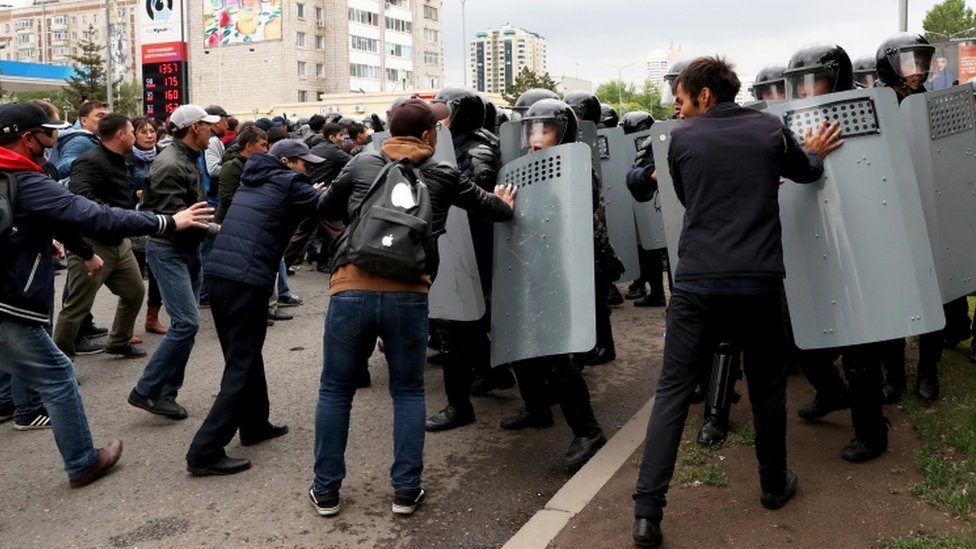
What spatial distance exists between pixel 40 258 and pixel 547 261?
254cm

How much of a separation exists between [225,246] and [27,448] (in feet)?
5.93

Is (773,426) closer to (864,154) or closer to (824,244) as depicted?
(824,244)

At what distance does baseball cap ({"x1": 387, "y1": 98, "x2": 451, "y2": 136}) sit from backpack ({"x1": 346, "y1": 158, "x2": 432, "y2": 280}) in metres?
0.27

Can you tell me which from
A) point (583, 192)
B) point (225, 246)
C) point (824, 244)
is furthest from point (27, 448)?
point (824, 244)

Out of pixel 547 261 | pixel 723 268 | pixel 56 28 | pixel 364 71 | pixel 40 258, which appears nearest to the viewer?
pixel 723 268

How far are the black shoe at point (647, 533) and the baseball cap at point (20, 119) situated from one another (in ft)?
11.5

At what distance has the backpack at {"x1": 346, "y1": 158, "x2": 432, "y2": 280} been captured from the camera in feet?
13.4

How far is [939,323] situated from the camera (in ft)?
13.9

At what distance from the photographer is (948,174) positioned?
16.1 ft

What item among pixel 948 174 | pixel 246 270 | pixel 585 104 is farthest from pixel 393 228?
pixel 585 104

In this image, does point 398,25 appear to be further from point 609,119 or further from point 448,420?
point 448,420

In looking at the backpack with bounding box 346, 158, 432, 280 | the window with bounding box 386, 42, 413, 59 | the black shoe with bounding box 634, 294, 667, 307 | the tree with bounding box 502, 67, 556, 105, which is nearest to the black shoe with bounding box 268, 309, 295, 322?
the black shoe with bounding box 634, 294, 667, 307

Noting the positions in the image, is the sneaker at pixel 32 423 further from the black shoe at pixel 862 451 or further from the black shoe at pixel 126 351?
the black shoe at pixel 862 451

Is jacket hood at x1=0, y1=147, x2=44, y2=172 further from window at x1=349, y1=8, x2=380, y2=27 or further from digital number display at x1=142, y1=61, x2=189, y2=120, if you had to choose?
window at x1=349, y1=8, x2=380, y2=27
